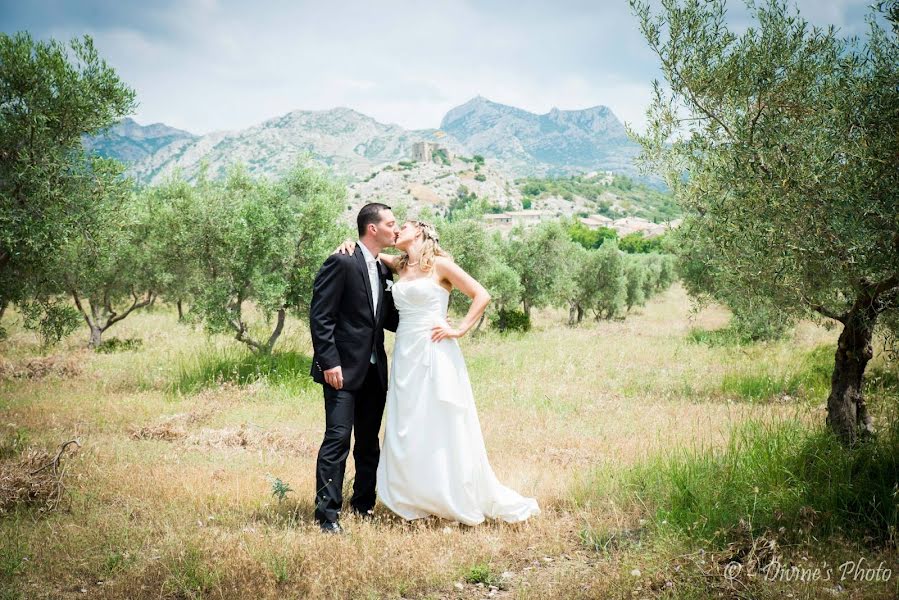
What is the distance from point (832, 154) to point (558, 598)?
4854 mm

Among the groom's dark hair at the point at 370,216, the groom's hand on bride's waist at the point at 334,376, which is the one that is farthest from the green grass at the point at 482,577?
the groom's dark hair at the point at 370,216

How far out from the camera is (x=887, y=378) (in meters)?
11.6

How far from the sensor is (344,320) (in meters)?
6.25

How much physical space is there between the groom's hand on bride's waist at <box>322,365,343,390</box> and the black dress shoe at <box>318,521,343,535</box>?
52.8 inches

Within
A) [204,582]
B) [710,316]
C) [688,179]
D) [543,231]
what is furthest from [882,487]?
[710,316]

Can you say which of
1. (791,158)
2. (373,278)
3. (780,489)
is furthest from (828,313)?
(373,278)

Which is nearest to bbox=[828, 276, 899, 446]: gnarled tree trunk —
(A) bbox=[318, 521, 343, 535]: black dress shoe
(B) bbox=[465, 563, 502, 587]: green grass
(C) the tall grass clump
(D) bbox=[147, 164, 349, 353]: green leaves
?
(C) the tall grass clump

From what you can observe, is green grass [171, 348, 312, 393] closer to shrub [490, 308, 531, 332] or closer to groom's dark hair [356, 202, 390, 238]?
groom's dark hair [356, 202, 390, 238]

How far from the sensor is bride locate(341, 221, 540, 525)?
6.07m

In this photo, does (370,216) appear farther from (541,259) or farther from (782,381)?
(541,259)

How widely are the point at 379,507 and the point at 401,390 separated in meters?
1.41

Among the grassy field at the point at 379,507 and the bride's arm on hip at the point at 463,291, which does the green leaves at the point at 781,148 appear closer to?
the grassy field at the point at 379,507

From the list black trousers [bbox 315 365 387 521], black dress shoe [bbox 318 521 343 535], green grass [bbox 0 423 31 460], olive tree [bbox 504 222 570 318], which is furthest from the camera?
olive tree [bbox 504 222 570 318]

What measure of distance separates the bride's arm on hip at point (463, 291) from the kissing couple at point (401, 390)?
13mm
